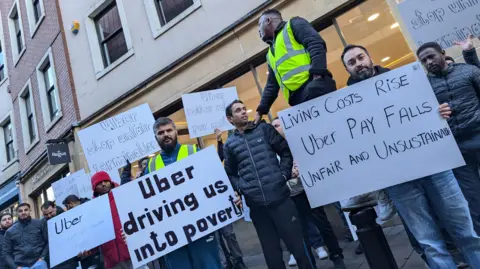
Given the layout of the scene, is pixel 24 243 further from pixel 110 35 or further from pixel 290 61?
pixel 110 35

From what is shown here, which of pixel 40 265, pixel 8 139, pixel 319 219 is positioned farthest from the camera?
pixel 8 139

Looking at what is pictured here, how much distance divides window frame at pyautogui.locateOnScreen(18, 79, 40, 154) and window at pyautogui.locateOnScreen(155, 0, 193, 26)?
23.0 feet

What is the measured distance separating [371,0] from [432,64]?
10.8 feet

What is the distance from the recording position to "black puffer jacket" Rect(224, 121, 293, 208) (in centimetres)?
288

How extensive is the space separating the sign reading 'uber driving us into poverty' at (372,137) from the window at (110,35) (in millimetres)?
7827

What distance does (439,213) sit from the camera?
2.33m

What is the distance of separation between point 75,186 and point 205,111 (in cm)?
366

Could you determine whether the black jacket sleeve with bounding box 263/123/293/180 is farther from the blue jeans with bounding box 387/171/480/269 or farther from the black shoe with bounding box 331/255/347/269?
the black shoe with bounding box 331/255/347/269

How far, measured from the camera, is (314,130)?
2424 mm

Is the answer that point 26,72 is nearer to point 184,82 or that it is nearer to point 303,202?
point 184,82

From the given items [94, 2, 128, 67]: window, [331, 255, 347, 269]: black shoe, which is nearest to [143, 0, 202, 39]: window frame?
[94, 2, 128, 67]: window

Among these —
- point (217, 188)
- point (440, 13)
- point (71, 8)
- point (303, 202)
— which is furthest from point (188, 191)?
point (71, 8)

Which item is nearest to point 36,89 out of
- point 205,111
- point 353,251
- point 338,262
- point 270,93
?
point 205,111

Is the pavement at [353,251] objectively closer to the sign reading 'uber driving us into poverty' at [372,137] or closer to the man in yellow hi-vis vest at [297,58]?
the sign reading 'uber driving us into poverty' at [372,137]
